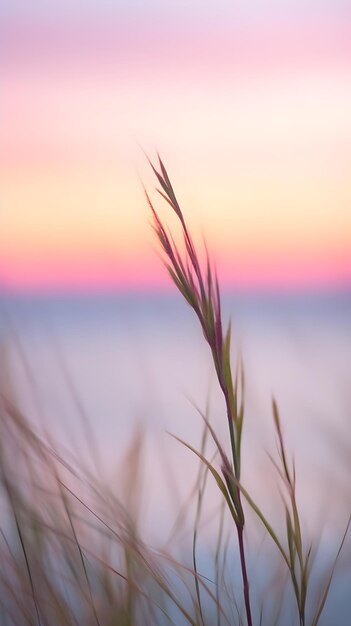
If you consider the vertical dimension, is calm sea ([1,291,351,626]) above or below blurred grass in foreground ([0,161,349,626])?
above

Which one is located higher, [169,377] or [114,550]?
[169,377]

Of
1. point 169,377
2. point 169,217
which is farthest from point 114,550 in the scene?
point 169,217

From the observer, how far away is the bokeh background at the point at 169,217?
0.78 metres

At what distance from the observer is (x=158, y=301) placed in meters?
0.80

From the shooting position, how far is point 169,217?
784 millimetres

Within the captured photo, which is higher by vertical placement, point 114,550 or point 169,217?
point 169,217

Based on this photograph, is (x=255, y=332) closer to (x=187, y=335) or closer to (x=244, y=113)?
(x=187, y=335)

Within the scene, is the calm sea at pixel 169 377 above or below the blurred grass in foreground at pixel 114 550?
above

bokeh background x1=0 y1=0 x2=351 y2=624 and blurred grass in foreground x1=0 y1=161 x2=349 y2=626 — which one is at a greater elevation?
bokeh background x1=0 y1=0 x2=351 y2=624

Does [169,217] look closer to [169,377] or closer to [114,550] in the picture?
[169,377]

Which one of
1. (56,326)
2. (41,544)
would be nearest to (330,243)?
(56,326)

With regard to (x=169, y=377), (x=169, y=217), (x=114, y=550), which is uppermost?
(x=169, y=217)

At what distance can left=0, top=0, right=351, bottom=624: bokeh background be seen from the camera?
782mm

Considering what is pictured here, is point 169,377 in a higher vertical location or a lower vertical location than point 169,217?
lower
